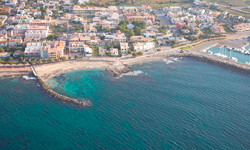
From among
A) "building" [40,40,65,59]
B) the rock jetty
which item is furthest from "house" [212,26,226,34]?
"building" [40,40,65,59]

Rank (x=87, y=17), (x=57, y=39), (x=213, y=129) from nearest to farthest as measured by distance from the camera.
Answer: (x=213, y=129), (x=57, y=39), (x=87, y=17)

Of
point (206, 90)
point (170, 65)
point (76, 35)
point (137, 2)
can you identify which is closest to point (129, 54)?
point (170, 65)

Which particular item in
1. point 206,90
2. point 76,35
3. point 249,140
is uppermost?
point 76,35

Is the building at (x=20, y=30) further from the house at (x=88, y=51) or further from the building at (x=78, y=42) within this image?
the house at (x=88, y=51)

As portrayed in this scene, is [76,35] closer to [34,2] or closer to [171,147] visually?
[34,2]

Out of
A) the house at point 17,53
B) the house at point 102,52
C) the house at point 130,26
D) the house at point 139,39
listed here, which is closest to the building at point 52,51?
the house at point 17,53

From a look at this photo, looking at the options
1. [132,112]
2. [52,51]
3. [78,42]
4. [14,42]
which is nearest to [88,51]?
[78,42]

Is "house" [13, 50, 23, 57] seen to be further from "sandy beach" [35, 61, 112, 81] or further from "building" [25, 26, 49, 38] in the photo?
"building" [25, 26, 49, 38]
